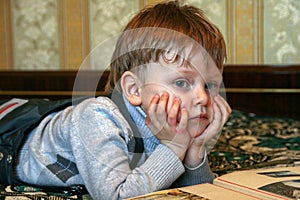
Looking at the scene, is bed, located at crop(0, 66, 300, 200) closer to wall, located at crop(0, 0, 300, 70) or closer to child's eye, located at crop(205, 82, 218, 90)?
wall, located at crop(0, 0, 300, 70)

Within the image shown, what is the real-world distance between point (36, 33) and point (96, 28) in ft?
0.94

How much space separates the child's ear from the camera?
0.84m

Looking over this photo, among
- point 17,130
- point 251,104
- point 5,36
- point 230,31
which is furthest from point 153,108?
point 5,36

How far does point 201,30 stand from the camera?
88 centimetres

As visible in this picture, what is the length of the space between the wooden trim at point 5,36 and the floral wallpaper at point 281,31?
118 cm

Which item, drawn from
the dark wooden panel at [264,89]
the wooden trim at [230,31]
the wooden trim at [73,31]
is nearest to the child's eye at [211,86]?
the dark wooden panel at [264,89]

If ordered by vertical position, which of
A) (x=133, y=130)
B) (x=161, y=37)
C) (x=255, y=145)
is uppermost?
(x=161, y=37)

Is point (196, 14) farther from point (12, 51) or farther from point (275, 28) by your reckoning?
point (12, 51)

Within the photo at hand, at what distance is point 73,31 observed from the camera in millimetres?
2445

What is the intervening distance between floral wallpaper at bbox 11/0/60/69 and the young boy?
5.11 feet

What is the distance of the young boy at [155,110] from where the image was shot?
0.81 m

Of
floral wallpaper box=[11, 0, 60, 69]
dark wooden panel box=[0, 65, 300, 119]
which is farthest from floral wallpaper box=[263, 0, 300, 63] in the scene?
floral wallpaper box=[11, 0, 60, 69]

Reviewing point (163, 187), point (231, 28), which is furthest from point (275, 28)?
point (163, 187)

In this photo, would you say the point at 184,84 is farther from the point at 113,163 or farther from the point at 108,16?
the point at 108,16
